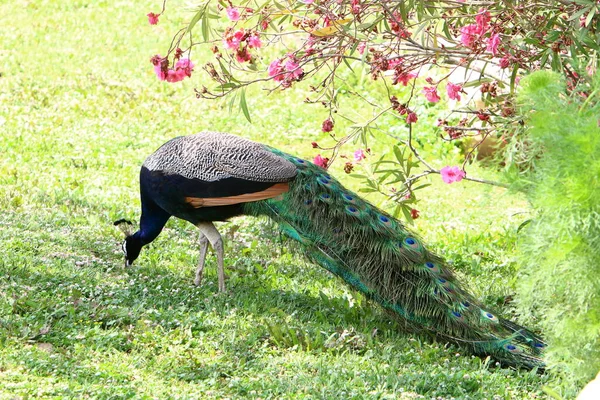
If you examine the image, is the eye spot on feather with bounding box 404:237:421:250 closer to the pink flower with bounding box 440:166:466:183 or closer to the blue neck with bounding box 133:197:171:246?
the pink flower with bounding box 440:166:466:183

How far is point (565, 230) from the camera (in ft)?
11.5

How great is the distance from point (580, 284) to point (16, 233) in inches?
175

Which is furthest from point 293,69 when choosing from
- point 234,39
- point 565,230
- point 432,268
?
point 565,230

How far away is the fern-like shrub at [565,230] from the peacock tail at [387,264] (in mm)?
1274

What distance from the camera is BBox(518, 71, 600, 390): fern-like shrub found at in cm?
349

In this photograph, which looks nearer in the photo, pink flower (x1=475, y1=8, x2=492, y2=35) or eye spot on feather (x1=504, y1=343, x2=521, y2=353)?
pink flower (x1=475, y1=8, x2=492, y2=35)

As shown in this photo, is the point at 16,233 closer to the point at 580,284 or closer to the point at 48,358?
the point at 48,358

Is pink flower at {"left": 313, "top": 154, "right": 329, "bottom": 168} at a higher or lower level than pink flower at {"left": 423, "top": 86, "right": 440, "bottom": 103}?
lower

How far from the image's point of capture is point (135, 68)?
1262 cm

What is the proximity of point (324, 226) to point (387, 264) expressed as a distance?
0.47 meters

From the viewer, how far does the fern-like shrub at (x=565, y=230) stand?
3490 mm

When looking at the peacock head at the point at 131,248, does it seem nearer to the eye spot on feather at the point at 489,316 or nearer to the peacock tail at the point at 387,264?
the peacock tail at the point at 387,264

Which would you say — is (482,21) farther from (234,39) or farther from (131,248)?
(131,248)

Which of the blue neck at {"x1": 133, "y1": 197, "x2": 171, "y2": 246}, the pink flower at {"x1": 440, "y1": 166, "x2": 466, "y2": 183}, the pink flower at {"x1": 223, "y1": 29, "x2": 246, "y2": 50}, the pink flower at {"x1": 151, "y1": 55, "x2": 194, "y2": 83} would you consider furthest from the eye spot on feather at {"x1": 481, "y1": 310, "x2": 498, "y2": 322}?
the blue neck at {"x1": 133, "y1": 197, "x2": 171, "y2": 246}
